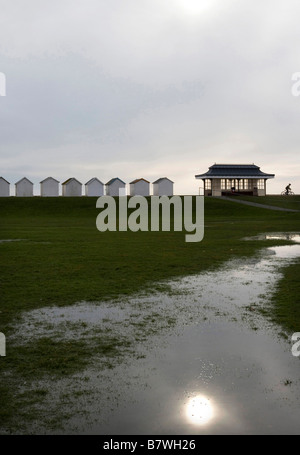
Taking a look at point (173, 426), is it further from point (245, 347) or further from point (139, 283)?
point (139, 283)

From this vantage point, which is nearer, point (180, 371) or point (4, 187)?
point (180, 371)

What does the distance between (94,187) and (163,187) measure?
47.4ft

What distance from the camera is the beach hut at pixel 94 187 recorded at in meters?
A: 91.0

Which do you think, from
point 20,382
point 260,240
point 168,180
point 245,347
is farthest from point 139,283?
point 168,180

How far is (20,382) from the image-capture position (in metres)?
6.40

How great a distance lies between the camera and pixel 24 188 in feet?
302

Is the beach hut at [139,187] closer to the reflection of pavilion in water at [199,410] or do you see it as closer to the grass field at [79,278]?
the grass field at [79,278]

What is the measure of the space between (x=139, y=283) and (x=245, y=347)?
6.25 metres
